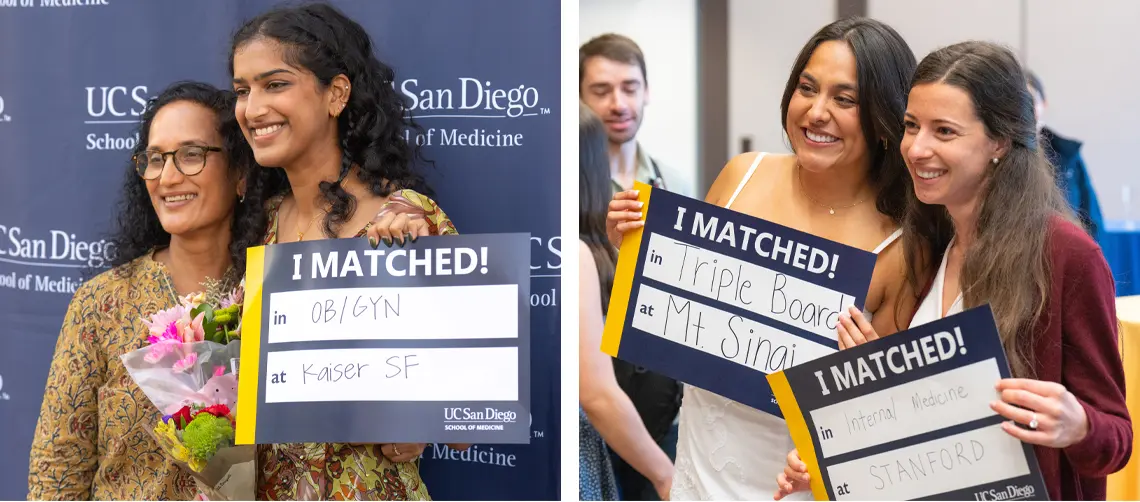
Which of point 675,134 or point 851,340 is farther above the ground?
point 675,134

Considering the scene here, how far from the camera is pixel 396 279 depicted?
2.00m

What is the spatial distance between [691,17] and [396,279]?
1.44m

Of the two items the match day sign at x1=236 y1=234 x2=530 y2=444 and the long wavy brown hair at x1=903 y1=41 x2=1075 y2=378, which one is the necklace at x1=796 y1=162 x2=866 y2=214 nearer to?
the long wavy brown hair at x1=903 y1=41 x2=1075 y2=378

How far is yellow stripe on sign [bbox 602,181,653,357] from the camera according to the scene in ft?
6.97

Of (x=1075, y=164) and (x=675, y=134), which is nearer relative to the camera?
(x=1075, y=164)

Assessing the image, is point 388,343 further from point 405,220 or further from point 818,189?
point 818,189

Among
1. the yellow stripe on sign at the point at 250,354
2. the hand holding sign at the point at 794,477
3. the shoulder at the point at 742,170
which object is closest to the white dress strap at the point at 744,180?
the shoulder at the point at 742,170

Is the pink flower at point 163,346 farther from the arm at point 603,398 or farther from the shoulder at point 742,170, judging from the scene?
the shoulder at point 742,170

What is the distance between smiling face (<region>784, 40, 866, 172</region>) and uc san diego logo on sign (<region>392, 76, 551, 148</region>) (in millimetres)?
691

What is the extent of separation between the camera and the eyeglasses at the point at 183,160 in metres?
2.27

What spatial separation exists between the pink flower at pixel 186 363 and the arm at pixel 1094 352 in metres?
1.77

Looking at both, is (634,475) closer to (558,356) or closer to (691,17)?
(558,356)

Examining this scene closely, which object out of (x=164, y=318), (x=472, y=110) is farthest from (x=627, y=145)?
(x=164, y=318)

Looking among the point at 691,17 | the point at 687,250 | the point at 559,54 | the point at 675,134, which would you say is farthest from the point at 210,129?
the point at 675,134
